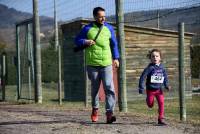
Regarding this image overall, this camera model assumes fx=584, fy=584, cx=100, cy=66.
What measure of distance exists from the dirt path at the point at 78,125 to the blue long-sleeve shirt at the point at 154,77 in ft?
2.11

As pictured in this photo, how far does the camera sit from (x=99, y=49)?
9656 millimetres

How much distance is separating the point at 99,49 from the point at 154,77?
Result: 1020mm

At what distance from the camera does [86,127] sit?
30.5ft

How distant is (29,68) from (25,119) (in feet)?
26.0

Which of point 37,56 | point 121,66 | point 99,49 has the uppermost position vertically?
point 37,56

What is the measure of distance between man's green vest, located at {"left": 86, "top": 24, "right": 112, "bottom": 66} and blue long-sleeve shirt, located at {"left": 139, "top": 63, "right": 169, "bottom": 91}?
0.63 m

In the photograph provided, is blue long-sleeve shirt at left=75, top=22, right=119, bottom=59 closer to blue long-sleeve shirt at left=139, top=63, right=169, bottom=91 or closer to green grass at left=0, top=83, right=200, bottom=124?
blue long-sleeve shirt at left=139, top=63, right=169, bottom=91

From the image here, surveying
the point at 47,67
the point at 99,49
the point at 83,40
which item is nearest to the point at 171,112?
the point at 99,49

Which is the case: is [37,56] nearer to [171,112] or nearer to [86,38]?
[171,112]

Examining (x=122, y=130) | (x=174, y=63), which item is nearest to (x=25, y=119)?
(x=122, y=130)

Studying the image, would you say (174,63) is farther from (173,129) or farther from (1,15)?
(173,129)

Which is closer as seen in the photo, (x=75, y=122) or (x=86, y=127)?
(x=86, y=127)

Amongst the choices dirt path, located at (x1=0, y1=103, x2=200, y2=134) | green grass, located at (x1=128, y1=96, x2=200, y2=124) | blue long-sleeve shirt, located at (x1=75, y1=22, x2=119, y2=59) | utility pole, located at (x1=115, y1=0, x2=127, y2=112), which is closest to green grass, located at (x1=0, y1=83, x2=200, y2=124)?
green grass, located at (x1=128, y1=96, x2=200, y2=124)

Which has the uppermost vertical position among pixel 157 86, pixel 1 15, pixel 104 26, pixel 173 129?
pixel 1 15
